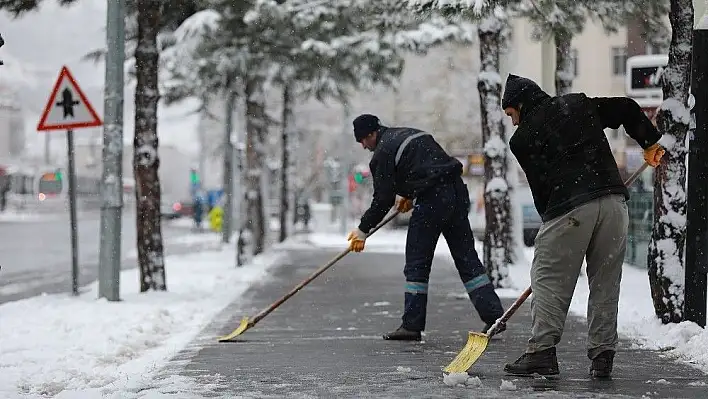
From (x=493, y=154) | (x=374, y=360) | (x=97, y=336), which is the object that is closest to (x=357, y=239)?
(x=374, y=360)

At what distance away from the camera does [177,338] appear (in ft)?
31.3

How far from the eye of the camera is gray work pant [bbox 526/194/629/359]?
6277mm

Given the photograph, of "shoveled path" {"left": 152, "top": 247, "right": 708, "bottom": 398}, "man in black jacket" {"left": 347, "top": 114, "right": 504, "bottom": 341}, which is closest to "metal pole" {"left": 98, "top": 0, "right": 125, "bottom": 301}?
"shoveled path" {"left": 152, "top": 247, "right": 708, "bottom": 398}

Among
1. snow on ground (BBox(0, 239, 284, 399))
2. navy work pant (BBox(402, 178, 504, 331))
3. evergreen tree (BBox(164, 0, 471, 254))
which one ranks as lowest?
snow on ground (BBox(0, 239, 284, 399))

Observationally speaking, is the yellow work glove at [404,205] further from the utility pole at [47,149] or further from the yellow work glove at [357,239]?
the utility pole at [47,149]

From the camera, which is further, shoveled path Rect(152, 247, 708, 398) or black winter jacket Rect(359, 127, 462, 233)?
black winter jacket Rect(359, 127, 462, 233)

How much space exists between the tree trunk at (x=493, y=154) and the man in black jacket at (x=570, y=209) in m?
7.89

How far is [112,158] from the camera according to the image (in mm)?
12883

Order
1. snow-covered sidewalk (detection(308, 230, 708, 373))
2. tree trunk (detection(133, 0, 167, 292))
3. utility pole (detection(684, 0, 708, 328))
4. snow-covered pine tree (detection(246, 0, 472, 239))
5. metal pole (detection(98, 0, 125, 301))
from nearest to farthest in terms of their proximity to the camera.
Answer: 1. snow-covered sidewalk (detection(308, 230, 708, 373))
2. utility pole (detection(684, 0, 708, 328))
3. metal pole (detection(98, 0, 125, 301))
4. tree trunk (detection(133, 0, 167, 292))
5. snow-covered pine tree (detection(246, 0, 472, 239))

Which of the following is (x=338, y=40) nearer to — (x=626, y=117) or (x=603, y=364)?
(x=626, y=117)

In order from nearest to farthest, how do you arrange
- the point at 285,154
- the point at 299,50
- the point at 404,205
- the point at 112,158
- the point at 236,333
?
the point at 404,205
the point at 236,333
the point at 112,158
the point at 299,50
the point at 285,154

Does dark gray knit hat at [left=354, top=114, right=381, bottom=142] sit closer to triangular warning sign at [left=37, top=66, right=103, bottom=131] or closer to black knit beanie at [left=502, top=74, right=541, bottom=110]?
black knit beanie at [left=502, top=74, right=541, bottom=110]

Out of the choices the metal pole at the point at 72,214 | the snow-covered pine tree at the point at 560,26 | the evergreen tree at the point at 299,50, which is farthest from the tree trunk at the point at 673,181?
the evergreen tree at the point at 299,50

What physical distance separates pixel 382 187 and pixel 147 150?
6194 millimetres
